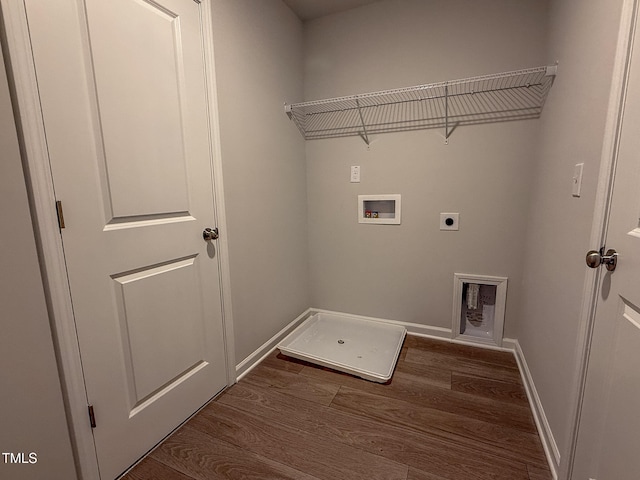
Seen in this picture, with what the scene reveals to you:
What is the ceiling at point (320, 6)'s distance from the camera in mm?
2035

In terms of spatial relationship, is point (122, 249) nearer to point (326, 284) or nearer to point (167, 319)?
point (167, 319)

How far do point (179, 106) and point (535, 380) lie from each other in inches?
88.5

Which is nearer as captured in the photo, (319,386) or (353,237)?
(319,386)

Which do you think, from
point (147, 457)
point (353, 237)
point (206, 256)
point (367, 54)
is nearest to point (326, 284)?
point (353, 237)

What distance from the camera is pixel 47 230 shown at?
93 centimetres

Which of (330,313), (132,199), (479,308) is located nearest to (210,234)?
(132,199)

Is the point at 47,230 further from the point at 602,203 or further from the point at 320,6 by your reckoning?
the point at 320,6

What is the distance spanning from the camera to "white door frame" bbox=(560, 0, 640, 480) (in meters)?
0.85

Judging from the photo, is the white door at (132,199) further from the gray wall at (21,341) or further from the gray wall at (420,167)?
the gray wall at (420,167)

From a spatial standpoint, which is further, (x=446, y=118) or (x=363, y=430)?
(x=446, y=118)

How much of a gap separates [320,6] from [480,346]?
106 inches

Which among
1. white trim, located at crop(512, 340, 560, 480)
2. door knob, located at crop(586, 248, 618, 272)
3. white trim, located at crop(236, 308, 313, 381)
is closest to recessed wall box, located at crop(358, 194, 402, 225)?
white trim, located at crop(236, 308, 313, 381)

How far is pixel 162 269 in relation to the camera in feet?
4.33

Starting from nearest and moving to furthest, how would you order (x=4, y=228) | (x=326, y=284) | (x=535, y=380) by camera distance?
1. (x=4, y=228)
2. (x=535, y=380)
3. (x=326, y=284)
